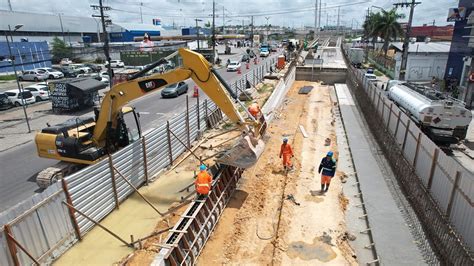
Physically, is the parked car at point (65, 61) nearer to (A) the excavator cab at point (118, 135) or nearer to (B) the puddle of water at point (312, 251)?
(A) the excavator cab at point (118, 135)

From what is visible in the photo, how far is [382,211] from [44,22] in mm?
82566

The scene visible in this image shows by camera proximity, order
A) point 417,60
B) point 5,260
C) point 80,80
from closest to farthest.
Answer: point 5,260 → point 80,80 → point 417,60

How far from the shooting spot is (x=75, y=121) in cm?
1265

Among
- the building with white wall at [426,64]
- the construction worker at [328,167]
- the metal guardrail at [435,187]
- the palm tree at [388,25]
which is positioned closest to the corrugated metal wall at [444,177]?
the metal guardrail at [435,187]

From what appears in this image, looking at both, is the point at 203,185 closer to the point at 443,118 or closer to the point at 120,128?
the point at 120,128

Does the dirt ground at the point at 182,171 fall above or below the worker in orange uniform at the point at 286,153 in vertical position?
below

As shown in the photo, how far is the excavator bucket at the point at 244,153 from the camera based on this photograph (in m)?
10.9

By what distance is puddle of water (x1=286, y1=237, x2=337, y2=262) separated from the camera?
8695 millimetres

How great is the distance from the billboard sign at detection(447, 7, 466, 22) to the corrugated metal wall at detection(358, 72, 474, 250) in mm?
23879

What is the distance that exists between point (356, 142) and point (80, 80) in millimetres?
21251

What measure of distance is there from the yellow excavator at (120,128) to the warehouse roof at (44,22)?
208 ft

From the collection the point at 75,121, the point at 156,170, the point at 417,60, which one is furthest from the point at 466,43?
the point at 75,121

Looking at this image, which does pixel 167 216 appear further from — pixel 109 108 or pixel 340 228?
pixel 340 228

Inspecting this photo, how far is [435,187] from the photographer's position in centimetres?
1031
